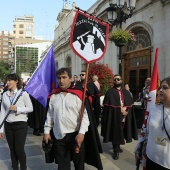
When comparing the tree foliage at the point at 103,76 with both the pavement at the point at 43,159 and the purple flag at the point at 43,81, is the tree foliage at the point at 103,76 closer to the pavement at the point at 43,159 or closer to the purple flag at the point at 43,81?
the pavement at the point at 43,159

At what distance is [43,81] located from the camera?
4.57 meters

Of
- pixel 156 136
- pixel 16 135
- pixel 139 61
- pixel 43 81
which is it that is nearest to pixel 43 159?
pixel 16 135

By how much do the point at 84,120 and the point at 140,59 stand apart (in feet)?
40.7

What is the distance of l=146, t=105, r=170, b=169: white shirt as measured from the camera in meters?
2.50

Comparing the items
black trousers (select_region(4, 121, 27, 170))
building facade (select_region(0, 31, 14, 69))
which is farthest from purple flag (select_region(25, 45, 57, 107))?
building facade (select_region(0, 31, 14, 69))

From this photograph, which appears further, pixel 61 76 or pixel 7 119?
pixel 7 119

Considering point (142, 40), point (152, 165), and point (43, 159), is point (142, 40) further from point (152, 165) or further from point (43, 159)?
point (152, 165)

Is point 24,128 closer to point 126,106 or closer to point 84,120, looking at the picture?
point 84,120

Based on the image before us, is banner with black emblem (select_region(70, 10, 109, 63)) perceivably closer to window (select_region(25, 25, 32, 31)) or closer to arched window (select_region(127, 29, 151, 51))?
arched window (select_region(127, 29, 151, 51))

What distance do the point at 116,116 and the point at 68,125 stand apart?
2580 mm

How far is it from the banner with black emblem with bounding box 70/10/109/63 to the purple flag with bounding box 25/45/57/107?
96 centimetres

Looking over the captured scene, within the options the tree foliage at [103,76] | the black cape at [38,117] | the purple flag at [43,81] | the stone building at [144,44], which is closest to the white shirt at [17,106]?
Result: the purple flag at [43,81]

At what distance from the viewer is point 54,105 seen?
3531mm

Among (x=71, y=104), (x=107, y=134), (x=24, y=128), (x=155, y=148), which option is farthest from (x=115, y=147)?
(x=155, y=148)
